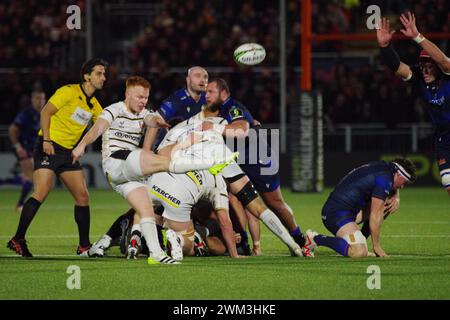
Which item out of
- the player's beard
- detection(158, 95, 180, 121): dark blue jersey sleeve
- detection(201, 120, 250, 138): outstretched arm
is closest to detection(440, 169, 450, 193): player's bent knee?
detection(201, 120, 250, 138): outstretched arm

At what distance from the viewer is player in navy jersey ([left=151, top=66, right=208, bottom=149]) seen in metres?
12.6

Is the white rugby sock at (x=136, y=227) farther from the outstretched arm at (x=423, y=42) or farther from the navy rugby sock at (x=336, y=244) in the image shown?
the outstretched arm at (x=423, y=42)

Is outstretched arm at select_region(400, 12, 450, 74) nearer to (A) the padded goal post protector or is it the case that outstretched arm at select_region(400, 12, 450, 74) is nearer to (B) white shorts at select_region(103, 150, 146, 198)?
(B) white shorts at select_region(103, 150, 146, 198)

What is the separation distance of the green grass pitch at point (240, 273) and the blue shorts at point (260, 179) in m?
0.73

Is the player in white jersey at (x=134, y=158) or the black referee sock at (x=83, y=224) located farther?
the black referee sock at (x=83, y=224)

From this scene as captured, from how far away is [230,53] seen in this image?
24953 millimetres

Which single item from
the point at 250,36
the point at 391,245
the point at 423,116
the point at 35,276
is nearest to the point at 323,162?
the point at 423,116

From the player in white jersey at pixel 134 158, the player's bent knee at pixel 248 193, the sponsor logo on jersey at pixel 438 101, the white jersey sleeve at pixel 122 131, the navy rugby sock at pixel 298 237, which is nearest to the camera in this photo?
the player in white jersey at pixel 134 158


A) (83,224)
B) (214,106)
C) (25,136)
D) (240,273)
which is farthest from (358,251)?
(25,136)

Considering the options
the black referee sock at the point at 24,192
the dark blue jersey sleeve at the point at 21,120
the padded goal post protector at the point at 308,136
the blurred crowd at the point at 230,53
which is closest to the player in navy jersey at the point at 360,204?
the black referee sock at the point at 24,192

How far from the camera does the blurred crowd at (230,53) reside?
77.4 feet

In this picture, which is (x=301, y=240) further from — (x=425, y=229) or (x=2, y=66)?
(x=2, y=66)

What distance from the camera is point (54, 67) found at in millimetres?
25438

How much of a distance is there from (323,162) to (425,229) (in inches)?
356
